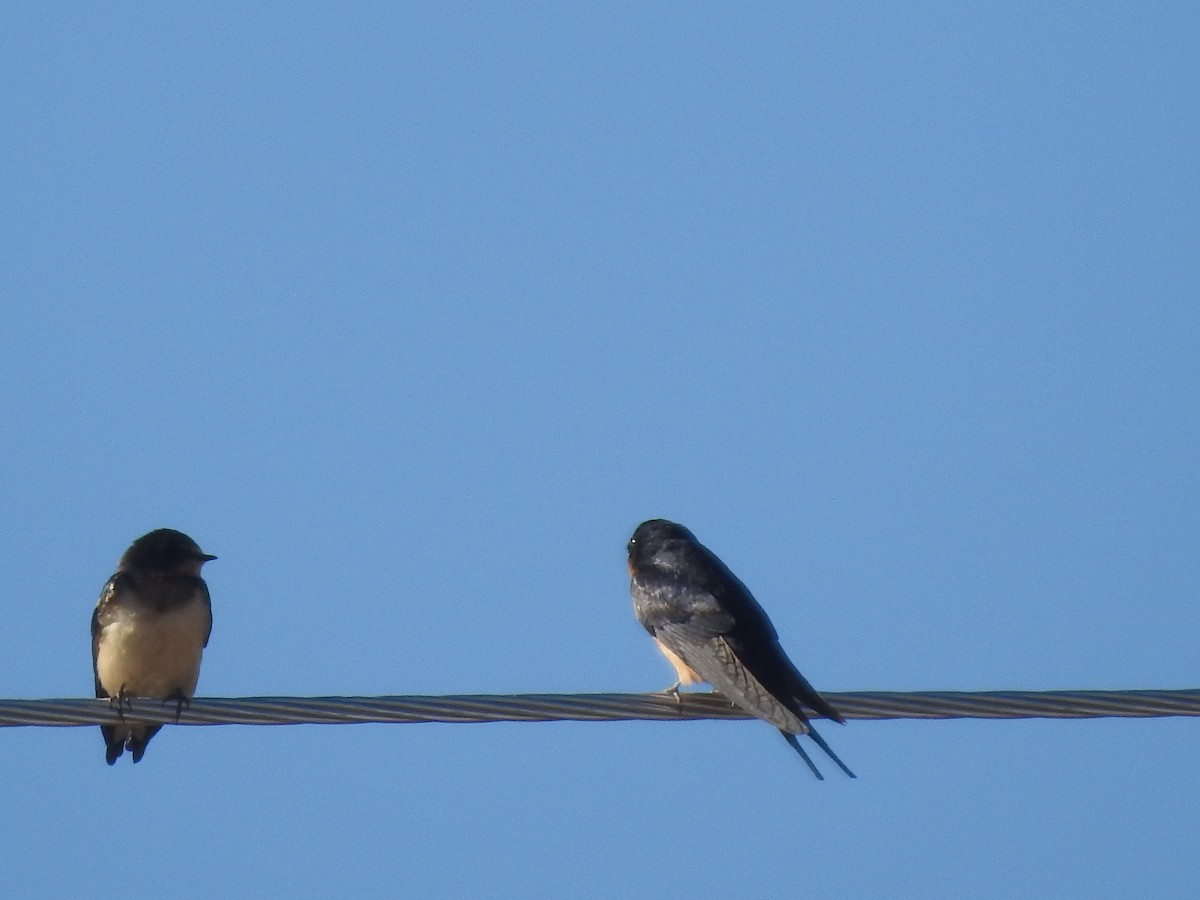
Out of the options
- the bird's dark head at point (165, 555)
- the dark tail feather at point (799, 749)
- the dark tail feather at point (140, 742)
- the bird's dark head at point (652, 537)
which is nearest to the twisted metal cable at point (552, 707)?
the dark tail feather at point (799, 749)

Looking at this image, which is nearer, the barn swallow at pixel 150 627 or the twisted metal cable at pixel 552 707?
the twisted metal cable at pixel 552 707

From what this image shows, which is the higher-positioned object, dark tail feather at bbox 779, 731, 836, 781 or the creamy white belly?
the creamy white belly

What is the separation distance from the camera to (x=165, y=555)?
830cm

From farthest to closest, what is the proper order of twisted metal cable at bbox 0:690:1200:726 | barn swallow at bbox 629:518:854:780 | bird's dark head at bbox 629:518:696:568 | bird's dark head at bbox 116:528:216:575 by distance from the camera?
bird's dark head at bbox 629:518:696:568, bird's dark head at bbox 116:528:216:575, barn swallow at bbox 629:518:854:780, twisted metal cable at bbox 0:690:1200:726

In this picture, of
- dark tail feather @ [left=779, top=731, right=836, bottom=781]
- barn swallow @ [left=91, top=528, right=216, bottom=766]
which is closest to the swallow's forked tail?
dark tail feather @ [left=779, top=731, right=836, bottom=781]

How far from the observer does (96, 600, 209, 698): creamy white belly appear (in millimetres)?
8031

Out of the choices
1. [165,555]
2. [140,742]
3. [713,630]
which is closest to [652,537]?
[713,630]

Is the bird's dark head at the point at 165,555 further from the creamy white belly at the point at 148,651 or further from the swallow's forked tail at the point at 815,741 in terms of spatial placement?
the swallow's forked tail at the point at 815,741

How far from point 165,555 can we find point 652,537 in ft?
6.71

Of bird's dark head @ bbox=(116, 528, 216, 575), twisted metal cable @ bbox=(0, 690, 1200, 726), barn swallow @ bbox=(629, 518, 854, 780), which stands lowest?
twisted metal cable @ bbox=(0, 690, 1200, 726)

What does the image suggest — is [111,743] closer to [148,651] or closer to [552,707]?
[148,651]

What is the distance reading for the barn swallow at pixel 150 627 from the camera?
8055 millimetres

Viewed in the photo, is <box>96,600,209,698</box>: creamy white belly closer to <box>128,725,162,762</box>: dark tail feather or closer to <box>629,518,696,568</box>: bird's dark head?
<box>128,725,162,762</box>: dark tail feather

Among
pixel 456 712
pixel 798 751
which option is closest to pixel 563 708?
pixel 456 712
